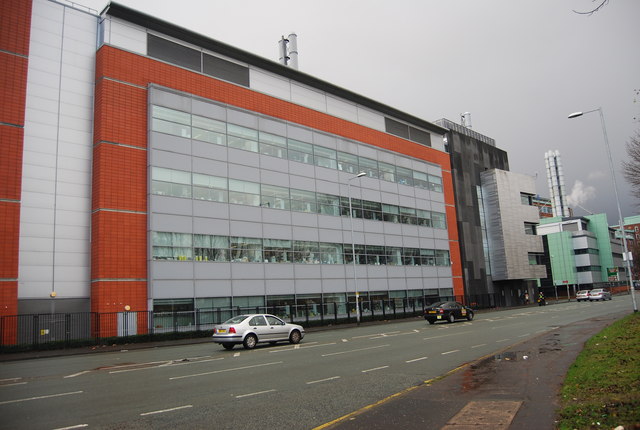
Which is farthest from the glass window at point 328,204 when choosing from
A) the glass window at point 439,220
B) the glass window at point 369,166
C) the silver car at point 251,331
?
the silver car at point 251,331

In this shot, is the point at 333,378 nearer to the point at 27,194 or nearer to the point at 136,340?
the point at 136,340

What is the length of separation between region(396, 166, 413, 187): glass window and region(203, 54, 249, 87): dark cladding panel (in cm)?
2002

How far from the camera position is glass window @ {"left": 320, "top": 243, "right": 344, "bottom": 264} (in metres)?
Answer: 40.4

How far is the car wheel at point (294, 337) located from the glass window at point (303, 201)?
17339mm

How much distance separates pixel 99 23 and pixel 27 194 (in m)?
12.2

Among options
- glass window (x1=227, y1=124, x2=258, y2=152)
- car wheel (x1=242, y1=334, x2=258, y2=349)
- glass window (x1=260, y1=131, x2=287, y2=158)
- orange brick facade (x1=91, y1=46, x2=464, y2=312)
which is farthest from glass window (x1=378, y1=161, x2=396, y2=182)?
car wheel (x1=242, y1=334, x2=258, y2=349)

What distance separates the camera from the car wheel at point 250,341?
65.5 ft

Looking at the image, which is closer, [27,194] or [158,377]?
[158,377]

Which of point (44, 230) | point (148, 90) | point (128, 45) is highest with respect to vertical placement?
point (128, 45)

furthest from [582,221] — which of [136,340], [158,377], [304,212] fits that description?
[158,377]

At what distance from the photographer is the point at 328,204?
41.8 metres

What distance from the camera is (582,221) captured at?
10869 centimetres

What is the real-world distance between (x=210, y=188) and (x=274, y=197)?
588 centimetres

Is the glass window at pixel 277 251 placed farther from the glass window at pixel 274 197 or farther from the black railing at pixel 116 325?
the black railing at pixel 116 325
